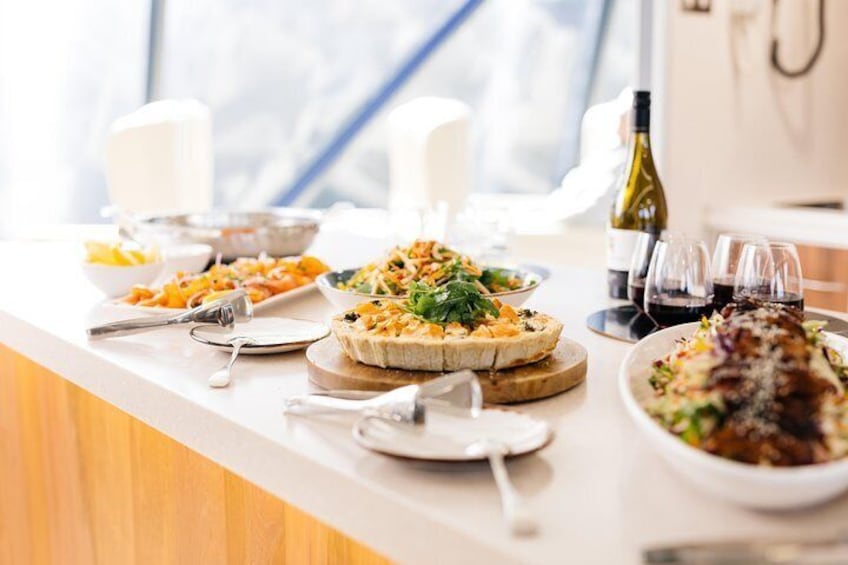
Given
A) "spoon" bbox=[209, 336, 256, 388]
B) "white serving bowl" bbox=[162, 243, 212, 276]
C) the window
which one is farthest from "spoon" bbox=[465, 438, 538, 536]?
the window

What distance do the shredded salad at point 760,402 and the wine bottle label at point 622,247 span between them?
0.75m

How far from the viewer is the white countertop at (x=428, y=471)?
0.76 metres

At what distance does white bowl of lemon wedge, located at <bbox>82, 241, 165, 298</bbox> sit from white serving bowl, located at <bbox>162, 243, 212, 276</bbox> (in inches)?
3.2

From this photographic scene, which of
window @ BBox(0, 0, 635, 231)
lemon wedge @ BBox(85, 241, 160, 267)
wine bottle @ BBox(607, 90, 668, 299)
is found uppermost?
window @ BBox(0, 0, 635, 231)

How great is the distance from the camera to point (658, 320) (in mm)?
1358

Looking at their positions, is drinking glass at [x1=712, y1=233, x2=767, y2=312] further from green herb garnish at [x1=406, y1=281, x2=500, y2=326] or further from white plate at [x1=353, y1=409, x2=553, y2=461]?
white plate at [x1=353, y1=409, x2=553, y2=461]

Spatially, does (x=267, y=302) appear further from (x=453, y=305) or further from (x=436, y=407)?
(x=436, y=407)

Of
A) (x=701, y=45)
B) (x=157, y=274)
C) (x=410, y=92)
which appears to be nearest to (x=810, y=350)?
(x=157, y=274)

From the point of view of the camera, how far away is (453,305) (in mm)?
1173

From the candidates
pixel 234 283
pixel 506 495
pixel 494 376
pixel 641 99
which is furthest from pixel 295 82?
pixel 506 495

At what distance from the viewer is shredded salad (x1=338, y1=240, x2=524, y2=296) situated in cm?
149

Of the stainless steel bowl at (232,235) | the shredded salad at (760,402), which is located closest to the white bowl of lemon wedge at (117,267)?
the stainless steel bowl at (232,235)

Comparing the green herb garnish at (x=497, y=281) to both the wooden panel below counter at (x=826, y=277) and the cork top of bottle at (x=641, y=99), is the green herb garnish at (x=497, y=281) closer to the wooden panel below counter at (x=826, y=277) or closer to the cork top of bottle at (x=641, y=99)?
the cork top of bottle at (x=641, y=99)

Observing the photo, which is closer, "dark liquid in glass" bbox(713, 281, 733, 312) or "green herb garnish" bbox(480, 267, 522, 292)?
"dark liquid in glass" bbox(713, 281, 733, 312)
